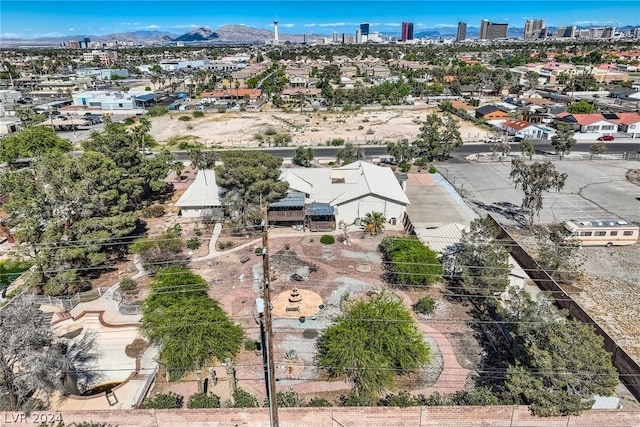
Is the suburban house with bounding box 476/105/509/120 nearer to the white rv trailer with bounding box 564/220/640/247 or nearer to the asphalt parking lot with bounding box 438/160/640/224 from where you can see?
the asphalt parking lot with bounding box 438/160/640/224

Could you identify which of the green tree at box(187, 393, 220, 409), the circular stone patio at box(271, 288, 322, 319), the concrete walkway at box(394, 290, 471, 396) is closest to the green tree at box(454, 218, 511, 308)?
the concrete walkway at box(394, 290, 471, 396)

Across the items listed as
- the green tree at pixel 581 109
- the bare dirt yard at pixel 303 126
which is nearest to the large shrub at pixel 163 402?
the bare dirt yard at pixel 303 126

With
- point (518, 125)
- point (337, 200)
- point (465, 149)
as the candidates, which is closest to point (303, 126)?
point (465, 149)

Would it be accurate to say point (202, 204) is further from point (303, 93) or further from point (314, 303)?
point (303, 93)

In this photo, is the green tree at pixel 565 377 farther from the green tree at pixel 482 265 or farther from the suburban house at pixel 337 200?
the suburban house at pixel 337 200

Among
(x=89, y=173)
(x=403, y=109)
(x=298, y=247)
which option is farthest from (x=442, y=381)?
(x=403, y=109)

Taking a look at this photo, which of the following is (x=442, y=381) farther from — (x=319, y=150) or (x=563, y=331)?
(x=319, y=150)
